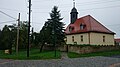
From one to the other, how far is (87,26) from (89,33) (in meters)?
2.90

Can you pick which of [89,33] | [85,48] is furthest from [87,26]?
[85,48]

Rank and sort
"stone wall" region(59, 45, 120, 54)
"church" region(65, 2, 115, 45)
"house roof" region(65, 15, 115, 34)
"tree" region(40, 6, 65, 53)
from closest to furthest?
"stone wall" region(59, 45, 120, 54), "tree" region(40, 6, 65, 53), "church" region(65, 2, 115, 45), "house roof" region(65, 15, 115, 34)

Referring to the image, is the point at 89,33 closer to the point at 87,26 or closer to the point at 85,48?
the point at 87,26

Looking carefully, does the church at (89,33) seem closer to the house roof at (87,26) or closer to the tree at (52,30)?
the house roof at (87,26)

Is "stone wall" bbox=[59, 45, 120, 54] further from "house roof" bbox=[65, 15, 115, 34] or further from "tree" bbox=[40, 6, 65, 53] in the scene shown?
"house roof" bbox=[65, 15, 115, 34]

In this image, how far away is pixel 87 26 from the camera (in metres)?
51.3

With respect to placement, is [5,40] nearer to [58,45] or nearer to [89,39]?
[58,45]

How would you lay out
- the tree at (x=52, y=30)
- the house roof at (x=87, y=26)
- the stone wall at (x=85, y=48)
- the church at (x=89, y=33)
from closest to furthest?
the stone wall at (x=85, y=48) → the tree at (x=52, y=30) → the church at (x=89, y=33) → the house roof at (x=87, y=26)

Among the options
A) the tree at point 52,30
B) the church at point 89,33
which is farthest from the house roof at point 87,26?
the tree at point 52,30

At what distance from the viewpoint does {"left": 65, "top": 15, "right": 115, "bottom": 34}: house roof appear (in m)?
50.6

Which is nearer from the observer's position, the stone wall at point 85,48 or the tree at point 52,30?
the stone wall at point 85,48

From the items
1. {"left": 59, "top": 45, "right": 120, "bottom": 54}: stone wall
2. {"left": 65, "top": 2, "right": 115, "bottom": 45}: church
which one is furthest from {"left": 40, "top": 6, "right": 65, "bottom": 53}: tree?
{"left": 65, "top": 2, "right": 115, "bottom": 45}: church

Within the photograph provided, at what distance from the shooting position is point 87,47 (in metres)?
39.9

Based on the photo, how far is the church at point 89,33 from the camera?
4931 centimetres
